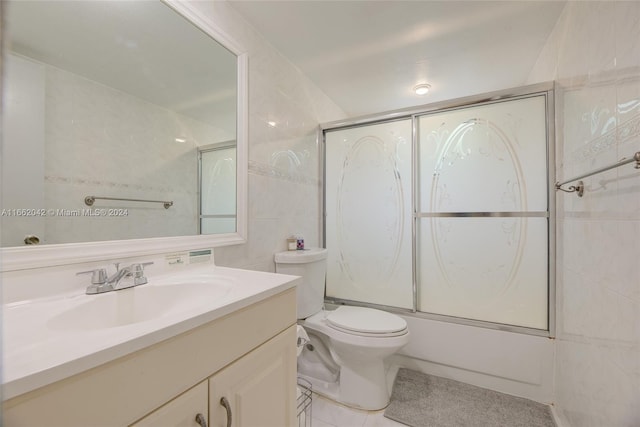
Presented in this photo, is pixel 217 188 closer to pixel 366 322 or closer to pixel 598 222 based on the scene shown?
pixel 366 322

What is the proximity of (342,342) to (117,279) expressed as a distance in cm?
109

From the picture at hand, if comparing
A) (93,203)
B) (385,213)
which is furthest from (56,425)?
(385,213)

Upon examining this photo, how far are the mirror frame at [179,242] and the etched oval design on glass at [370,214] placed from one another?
3.27 ft

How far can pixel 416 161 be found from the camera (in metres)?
1.92

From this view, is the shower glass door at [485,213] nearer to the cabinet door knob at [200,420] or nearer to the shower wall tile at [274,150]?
the shower wall tile at [274,150]

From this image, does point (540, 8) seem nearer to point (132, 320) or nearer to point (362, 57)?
point (362, 57)

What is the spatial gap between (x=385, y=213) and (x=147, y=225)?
155 centimetres

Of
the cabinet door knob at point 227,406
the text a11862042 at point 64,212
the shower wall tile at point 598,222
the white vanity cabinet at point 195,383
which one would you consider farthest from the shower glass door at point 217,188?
the shower wall tile at point 598,222

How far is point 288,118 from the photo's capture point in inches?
70.8

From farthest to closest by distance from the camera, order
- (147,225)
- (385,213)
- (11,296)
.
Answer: (385,213) → (147,225) → (11,296)

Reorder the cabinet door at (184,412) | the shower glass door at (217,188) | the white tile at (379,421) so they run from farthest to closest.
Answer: the white tile at (379,421), the shower glass door at (217,188), the cabinet door at (184,412)

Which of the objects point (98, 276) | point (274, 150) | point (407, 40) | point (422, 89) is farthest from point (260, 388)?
point (422, 89)

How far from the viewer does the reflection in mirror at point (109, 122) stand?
699 mm

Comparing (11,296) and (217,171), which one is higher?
(217,171)
